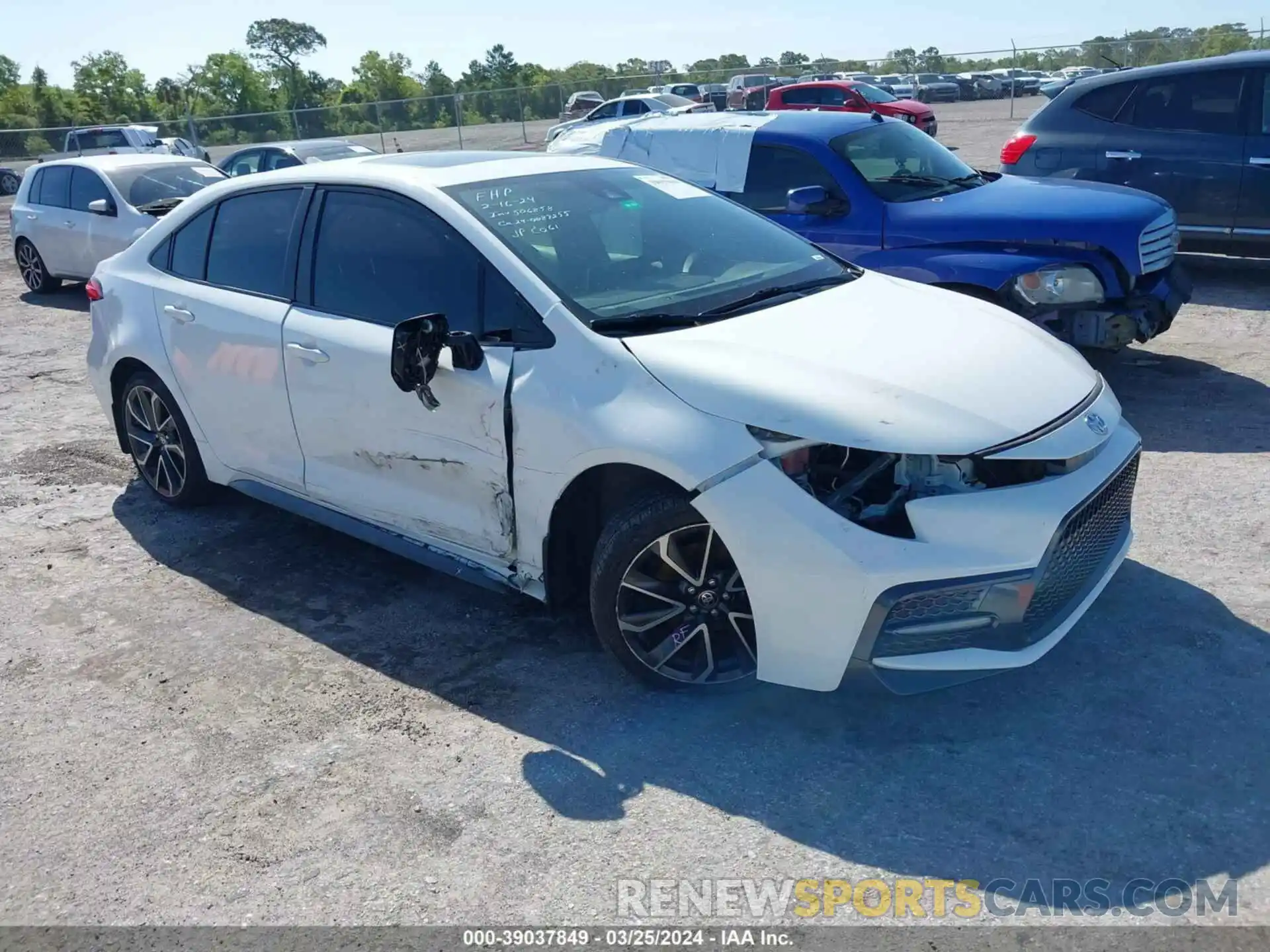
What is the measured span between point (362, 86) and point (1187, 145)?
83.2 metres

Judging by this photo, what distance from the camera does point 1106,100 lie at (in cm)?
922

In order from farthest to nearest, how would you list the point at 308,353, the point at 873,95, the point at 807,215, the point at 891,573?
1. the point at 873,95
2. the point at 807,215
3. the point at 308,353
4. the point at 891,573

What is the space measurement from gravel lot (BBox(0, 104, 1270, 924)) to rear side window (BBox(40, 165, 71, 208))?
857 cm

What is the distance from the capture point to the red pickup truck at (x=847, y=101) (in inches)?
1010

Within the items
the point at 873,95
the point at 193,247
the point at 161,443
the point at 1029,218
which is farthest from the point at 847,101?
the point at 161,443

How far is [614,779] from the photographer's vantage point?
3.25m

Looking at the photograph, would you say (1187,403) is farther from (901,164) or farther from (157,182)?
(157,182)

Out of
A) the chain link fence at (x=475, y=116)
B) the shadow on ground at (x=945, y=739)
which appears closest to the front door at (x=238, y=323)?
the shadow on ground at (x=945, y=739)

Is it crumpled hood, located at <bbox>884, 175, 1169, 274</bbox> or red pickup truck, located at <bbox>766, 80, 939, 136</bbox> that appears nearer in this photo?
crumpled hood, located at <bbox>884, 175, 1169, 274</bbox>

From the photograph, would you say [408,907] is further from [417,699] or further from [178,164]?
[178,164]

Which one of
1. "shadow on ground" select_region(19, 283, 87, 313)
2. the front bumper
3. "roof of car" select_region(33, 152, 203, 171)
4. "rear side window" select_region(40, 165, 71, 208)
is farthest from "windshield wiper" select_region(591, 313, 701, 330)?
"rear side window" select_region(40, 165, 71, 208)

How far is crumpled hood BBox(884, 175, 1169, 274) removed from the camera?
6.17 metres

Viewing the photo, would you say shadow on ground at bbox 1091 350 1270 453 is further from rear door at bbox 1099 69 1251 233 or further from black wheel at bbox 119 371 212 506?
black wheel at bbox 119 371 212 506

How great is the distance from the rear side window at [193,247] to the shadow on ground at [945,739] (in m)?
1.71
